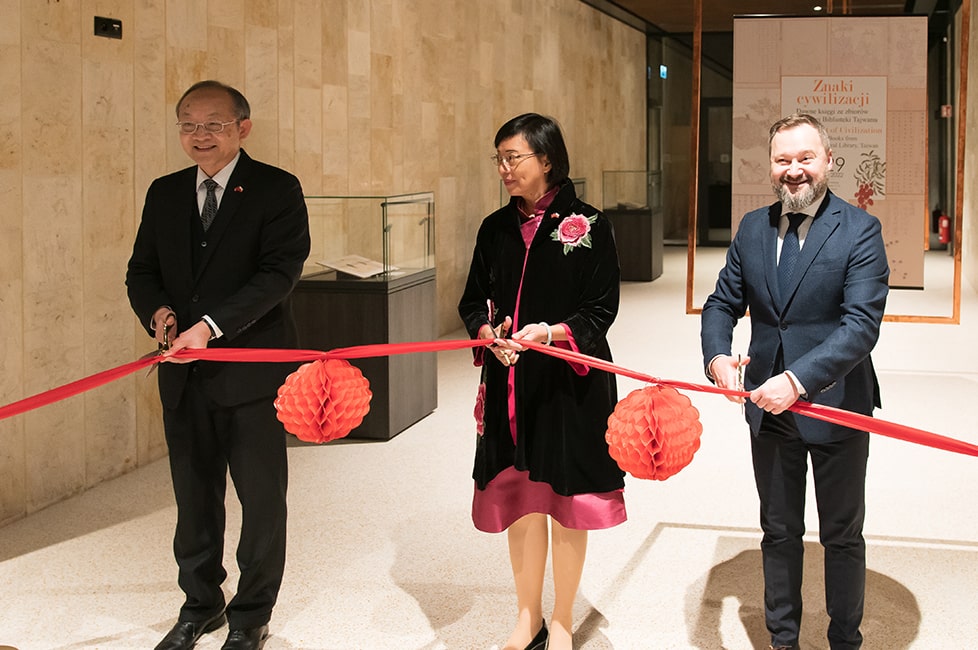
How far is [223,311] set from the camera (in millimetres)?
3584

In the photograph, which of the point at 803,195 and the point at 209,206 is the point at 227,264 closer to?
the point at 209,206

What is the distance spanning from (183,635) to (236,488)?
0.52 meters

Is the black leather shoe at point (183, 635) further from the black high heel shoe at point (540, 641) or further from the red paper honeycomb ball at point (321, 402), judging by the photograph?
the black high heel shoe at point (540, 641)

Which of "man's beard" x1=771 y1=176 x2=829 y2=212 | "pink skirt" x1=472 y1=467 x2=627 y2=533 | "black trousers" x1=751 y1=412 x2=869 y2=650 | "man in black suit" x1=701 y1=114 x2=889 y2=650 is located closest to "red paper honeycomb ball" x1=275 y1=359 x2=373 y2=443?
"pink skirt" x1=472 y1=467 x2=627 y2=533

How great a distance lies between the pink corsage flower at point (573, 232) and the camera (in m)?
3.53

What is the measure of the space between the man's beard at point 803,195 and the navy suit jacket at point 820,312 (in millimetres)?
51

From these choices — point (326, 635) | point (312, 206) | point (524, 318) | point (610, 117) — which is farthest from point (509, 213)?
point (610, 117)

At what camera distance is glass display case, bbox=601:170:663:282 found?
15.8m

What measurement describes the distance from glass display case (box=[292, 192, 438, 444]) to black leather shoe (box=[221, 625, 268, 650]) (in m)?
3.11

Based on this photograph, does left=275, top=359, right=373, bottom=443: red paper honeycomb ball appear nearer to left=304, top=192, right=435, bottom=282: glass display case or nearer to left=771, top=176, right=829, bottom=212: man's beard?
left=771, top=176, right=829, bottom=212: man's beard

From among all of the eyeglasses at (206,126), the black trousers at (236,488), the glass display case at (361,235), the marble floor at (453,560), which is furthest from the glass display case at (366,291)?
the eyeglasses at (206,126)

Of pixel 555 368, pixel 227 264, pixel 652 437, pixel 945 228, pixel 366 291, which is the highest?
pixel 945 228

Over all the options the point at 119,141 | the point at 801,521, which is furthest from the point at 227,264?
the point at 119,141

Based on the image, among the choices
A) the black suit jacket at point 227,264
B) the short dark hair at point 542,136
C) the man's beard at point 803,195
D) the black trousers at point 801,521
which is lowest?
the black trousers at point 801,521
